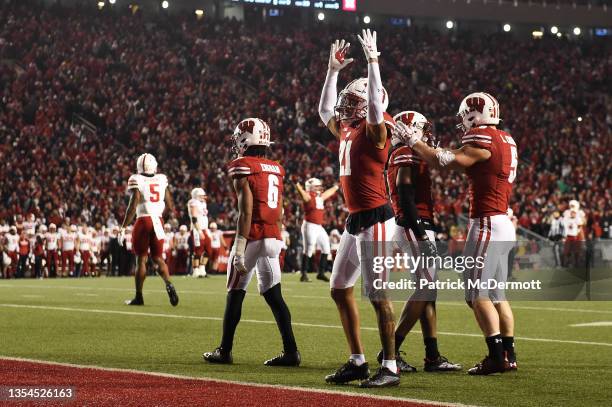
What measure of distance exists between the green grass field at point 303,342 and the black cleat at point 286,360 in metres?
0.14

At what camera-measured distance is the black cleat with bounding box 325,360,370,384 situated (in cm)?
704

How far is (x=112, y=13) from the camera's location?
40.3m

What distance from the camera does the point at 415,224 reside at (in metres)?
7.90

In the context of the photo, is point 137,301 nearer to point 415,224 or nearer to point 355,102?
point 415,224

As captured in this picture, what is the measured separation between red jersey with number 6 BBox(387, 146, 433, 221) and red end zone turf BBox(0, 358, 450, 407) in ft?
6.84

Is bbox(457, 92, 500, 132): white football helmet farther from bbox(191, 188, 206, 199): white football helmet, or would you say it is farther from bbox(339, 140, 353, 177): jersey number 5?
bbox(191, 188, 206, 199): white football helmet

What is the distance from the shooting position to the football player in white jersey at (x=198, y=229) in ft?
77.6

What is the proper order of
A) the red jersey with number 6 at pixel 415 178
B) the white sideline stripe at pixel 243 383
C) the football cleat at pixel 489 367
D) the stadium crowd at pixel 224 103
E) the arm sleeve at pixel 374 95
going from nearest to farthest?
the white sideline stripe at pixel 243 383 → the arm sleeve at pixel 374 95 → the football cleat at pixel 489 367 → the red jersey with number 6 at pixel 415 178 → the stadium crowd at pixel 224 103

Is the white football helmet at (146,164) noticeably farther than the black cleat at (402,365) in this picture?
Yes

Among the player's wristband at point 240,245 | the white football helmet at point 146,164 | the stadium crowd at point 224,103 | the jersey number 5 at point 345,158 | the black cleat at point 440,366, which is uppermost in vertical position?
the stadium crowd at point 224,103

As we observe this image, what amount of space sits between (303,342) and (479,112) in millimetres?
3126

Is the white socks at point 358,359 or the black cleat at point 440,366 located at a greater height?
the white socks at point 358,359

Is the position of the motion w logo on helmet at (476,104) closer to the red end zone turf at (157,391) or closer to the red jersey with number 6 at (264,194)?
the red jersey with number 6 at (264,194)

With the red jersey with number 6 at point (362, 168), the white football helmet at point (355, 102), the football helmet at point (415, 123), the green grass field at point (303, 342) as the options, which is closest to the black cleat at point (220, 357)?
the green grass field at point (303, 342)
